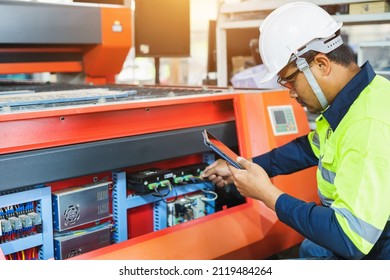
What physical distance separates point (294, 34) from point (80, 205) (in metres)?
0.99

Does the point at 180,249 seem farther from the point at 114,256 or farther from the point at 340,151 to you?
the point at 340,151

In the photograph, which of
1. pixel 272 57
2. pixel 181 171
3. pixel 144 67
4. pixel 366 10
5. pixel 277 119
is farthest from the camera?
pixel 144 67

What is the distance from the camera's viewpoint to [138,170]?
213 centimetres

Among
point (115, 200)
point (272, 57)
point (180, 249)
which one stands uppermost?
point (272, 57)

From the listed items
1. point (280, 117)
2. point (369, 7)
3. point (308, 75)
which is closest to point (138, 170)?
point (280, 117)

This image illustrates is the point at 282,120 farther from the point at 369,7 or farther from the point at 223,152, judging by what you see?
the point at 369,7

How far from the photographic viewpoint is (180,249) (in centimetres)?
190

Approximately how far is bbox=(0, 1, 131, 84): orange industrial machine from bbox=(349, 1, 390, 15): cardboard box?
52.8 inches

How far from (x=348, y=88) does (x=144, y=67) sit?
631cm

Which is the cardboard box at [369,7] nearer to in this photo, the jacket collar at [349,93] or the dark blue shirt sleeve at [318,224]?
the jacket collar at [349,93]

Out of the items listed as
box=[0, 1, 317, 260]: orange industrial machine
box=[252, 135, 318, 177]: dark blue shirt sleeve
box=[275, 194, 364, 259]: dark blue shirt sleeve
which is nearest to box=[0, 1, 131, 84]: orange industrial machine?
box=[0, 1, 317, 260]: orange industrial machine
